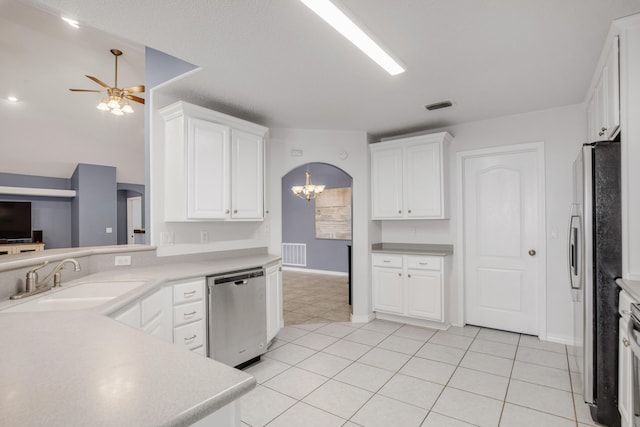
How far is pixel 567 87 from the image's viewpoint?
2.97 meters

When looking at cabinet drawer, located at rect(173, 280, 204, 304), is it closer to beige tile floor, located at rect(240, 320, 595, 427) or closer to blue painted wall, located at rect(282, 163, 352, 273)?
beige tile floor, located at rect(240, 320, 595, 427)

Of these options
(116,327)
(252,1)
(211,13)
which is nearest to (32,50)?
(211,13)

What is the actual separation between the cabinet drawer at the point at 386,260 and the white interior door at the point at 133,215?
25.8 feet

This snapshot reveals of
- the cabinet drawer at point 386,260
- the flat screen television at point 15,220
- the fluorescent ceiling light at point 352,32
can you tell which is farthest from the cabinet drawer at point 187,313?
the flat screen television at point 15,220

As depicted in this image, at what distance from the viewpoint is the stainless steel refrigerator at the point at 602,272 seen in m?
1.96

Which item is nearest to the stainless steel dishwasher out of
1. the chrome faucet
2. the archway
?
the chrome faucet

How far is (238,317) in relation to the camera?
2.82 m

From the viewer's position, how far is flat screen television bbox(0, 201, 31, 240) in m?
7.09

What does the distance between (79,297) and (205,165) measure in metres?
1.45

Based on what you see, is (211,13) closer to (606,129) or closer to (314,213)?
(606,129)

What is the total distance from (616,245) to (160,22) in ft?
10.1

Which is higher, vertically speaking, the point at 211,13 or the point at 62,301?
the point at 211,13

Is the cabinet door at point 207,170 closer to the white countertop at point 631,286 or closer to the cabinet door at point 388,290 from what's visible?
the cabinet door at point 388,290

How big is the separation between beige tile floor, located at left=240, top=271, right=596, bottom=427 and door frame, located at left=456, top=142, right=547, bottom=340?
0.94 feet
